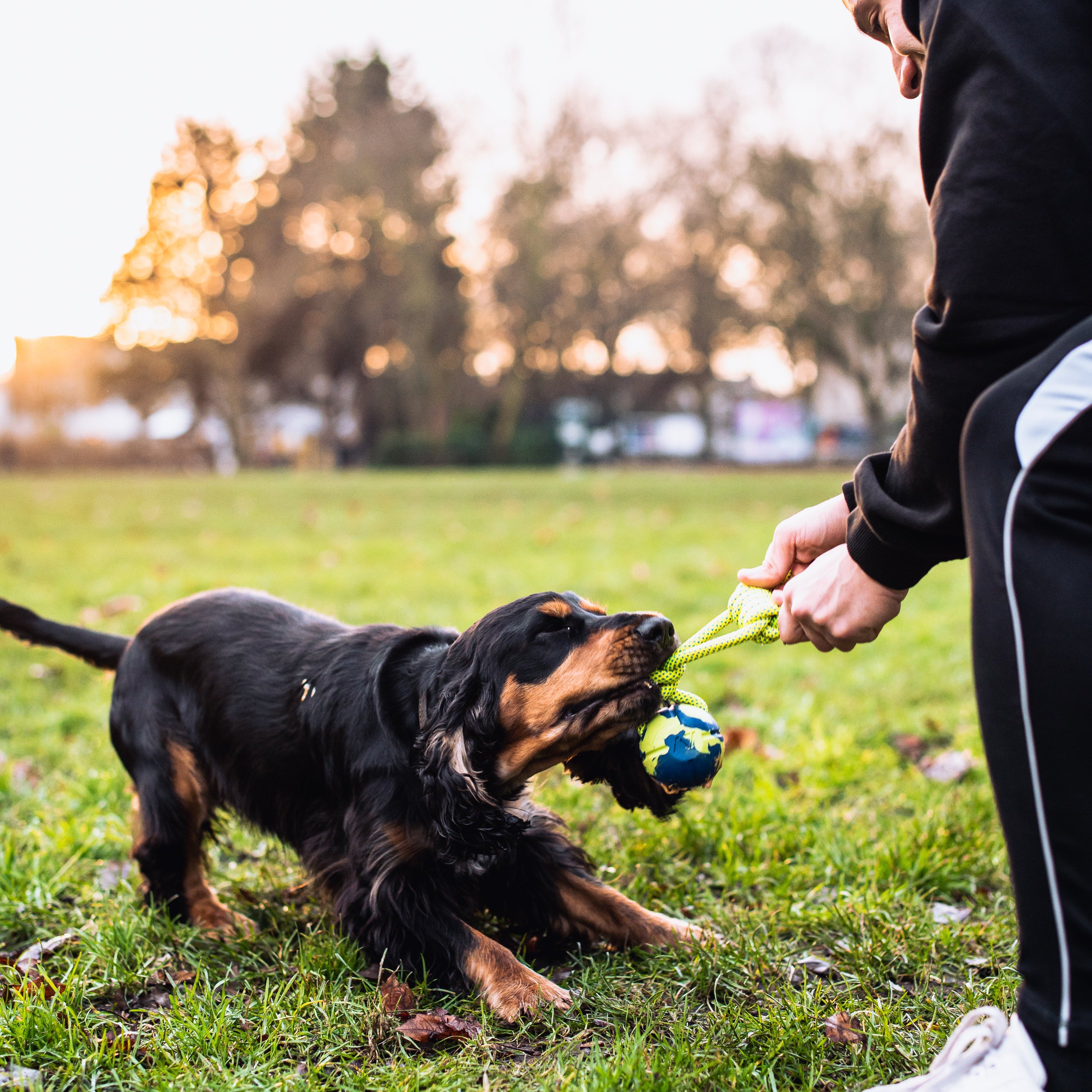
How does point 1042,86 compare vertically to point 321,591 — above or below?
above

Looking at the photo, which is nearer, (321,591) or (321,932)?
(321,932)

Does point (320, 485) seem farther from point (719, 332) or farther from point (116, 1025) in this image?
point (116, 1025)

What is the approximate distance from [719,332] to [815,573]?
31.6 m

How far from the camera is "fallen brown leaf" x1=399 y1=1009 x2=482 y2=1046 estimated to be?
6.77 ft

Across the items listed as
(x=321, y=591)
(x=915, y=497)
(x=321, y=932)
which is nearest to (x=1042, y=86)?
(x=915, y=497)

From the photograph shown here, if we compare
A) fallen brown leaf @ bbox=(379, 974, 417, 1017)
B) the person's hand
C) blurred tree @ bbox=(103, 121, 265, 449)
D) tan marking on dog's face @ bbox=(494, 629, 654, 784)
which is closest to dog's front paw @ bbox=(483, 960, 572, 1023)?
fallen brown leaf @ bbox=(379, 974, 417, 1017)

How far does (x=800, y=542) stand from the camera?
211cm

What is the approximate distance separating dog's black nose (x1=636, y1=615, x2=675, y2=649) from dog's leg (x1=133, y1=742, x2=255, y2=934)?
1326mm

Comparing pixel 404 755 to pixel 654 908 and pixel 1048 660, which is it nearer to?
pixel 654 908

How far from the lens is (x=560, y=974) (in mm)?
2416

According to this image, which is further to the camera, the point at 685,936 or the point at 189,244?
the point at 189,244

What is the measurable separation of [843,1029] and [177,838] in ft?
5.79

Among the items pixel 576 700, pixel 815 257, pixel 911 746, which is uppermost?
pixel 815 257

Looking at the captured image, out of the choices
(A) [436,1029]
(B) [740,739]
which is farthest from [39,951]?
(B) [740,739]
